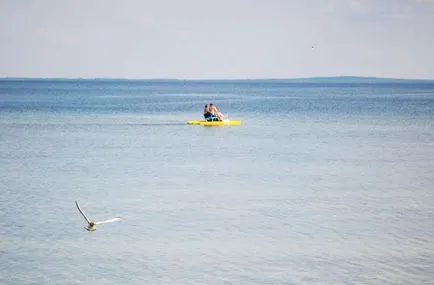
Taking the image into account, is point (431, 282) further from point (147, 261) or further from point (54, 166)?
point (54, 166)

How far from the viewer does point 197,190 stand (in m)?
30.8

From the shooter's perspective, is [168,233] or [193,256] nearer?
[193,256]

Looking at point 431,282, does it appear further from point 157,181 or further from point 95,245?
point 157,181

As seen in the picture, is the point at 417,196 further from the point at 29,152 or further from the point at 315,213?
the point at 29,152

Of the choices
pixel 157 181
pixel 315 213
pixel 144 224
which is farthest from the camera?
pixel 157 181

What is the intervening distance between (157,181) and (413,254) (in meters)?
14.9

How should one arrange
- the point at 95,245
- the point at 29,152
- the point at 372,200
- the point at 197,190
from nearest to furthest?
the point at 95,245
the point at 372,200
the point at 197,190
the point at 29,152

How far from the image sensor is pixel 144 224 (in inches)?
968

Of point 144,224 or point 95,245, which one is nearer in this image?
point 95,245

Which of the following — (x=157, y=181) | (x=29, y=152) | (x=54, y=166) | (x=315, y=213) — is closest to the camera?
(x=315, y=213)

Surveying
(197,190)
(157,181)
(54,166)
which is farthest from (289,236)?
(54,166)

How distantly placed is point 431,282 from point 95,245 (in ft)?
31.7

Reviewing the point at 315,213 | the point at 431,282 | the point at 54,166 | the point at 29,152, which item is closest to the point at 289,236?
the point at 315,213

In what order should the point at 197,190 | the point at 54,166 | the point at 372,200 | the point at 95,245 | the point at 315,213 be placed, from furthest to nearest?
the point at 54,166, the point at 197,190, the point at 372,200, the point at 315,213, the point at 95,245
